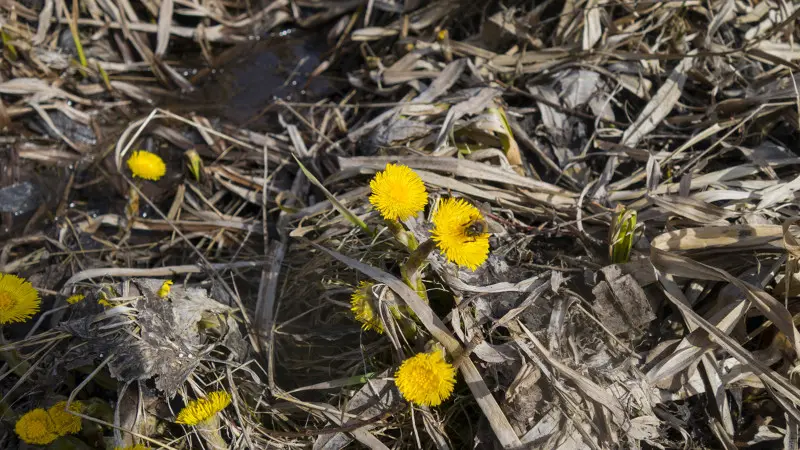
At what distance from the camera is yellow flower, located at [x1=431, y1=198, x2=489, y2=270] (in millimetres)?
1255

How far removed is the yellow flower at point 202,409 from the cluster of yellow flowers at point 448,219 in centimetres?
71

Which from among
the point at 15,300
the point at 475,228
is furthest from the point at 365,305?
the point at 15,300

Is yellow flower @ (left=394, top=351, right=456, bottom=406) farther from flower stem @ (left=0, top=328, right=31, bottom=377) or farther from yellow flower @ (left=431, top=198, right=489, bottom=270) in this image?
flower stem @ (left=0, top=328, right=31, bottom=377)

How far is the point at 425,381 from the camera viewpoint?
1.47 metres

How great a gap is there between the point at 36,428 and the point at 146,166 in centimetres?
112

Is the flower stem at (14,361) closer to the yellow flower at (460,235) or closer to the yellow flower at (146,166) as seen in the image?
the yellow flower at (146,166)

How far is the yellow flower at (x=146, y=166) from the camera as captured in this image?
2375mm

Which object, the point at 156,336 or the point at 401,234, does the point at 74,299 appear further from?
the point at 401,234

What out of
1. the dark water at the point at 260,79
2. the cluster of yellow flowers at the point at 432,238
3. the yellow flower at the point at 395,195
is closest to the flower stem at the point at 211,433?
the cluster of yellow flowers at the point at 432,238

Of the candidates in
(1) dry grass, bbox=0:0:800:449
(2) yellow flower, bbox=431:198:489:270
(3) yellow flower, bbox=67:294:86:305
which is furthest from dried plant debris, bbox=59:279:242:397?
(2) yellow flower, bbox=431:198:489:270

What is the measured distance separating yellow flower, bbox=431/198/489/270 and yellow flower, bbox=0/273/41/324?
1.30 metres

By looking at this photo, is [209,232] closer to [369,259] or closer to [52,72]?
[369,259]

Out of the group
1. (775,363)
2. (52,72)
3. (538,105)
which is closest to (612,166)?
(538,105)

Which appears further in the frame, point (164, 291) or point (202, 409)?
point (164, 291)
